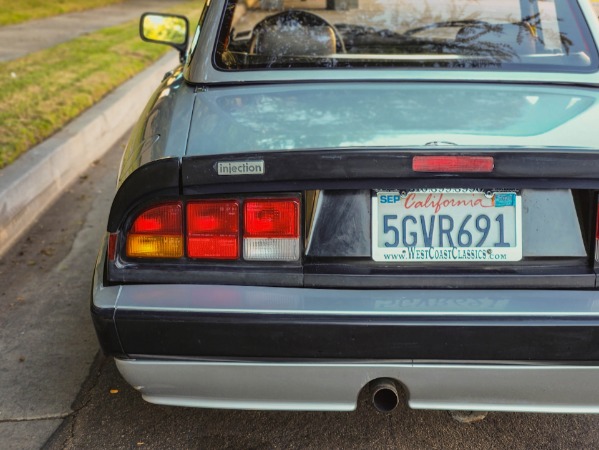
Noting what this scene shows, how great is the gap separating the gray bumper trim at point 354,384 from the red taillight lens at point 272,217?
39cm

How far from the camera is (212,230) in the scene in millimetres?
2441

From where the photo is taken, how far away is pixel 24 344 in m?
3.61

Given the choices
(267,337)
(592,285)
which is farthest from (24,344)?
(592,285)

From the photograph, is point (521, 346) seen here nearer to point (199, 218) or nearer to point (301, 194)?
point (301, 194)

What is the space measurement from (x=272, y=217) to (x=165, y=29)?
94.6 inches

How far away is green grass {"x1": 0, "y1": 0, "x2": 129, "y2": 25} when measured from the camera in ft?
47.3

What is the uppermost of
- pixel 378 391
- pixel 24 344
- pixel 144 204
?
pixel 144 204

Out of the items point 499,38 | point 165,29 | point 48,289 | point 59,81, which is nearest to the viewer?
point 499,38

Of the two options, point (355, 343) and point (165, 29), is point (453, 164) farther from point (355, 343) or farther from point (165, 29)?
point (165, 29)

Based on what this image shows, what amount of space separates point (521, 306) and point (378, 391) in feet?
1.66

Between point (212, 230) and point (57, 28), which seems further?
point (57, 28)

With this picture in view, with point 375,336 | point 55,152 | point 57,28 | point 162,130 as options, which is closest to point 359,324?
point 375,336

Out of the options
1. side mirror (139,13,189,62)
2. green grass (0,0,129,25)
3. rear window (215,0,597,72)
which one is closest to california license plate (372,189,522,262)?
rear window (215,0,597,72)

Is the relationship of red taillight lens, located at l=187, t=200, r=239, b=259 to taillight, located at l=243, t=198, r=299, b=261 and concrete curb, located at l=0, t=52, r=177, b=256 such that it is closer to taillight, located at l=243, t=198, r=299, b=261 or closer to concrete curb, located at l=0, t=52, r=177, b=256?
taillight, located at l=243, t=198, r=299, b=261
